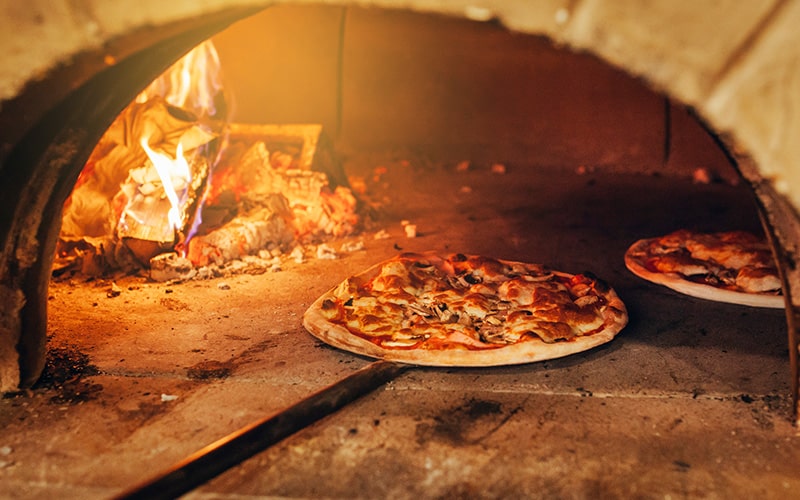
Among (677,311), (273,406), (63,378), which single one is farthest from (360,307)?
(677,311)

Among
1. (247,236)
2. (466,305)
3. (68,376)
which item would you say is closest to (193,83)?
(247,236)

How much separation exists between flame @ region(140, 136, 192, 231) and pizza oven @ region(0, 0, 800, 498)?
0.06 m

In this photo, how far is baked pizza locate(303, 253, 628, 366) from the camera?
11.9 ft

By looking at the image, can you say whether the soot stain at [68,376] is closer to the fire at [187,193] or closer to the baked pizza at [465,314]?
the baked pizza at [465,314]

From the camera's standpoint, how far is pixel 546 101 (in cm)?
898

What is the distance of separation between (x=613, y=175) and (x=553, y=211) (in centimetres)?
188

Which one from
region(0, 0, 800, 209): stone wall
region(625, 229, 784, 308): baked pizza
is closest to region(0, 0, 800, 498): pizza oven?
region(0, 0, 800, 209): stone wall

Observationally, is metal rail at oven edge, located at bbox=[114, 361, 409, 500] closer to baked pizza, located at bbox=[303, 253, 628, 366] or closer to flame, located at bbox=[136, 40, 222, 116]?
baked pizza, located at bbox=[303, 253, 628, 366]

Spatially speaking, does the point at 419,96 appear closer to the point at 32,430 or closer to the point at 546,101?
the point at 546,101

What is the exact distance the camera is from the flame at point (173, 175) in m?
5.51

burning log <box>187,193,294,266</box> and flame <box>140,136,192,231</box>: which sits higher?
flame <box>140,136,192,231</box>

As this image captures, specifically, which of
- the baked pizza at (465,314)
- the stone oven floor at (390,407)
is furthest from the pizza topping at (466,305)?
the stone oven floor at (390,407)

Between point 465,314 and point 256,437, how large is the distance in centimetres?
154

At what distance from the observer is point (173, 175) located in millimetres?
5676
